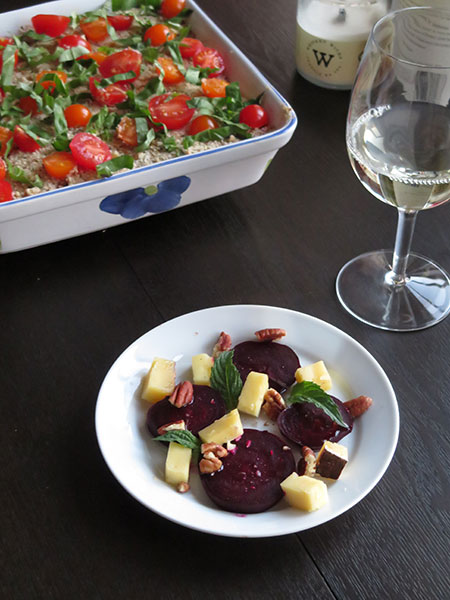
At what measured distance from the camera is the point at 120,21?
48.0 inches

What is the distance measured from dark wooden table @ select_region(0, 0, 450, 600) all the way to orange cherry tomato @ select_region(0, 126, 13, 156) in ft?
0.45

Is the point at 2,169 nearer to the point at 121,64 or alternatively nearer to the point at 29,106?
the point at 29,106

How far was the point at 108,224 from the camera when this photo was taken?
0.95 meters

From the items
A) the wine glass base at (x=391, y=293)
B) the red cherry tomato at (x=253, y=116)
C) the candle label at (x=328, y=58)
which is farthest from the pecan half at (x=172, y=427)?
the candle label at (x=328, y=58)

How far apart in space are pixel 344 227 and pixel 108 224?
1.00 feet

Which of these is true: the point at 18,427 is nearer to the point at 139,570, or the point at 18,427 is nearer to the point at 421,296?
the point at 139,570

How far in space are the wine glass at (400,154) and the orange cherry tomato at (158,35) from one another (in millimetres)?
417

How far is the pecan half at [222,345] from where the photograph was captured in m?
0.79

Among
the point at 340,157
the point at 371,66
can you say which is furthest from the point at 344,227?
the point at 371,66

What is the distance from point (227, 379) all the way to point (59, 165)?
38 centimetres

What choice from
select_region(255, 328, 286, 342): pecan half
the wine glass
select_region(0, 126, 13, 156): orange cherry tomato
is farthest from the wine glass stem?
select_region(0, 126, 13, 156): orange cherry tomato

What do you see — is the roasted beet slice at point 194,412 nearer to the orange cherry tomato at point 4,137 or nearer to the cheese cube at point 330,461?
the cheese cube at point 330,461

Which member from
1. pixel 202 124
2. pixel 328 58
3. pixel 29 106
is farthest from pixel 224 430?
pixel 328 58

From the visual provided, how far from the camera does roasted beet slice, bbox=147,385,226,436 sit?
2.35ft
